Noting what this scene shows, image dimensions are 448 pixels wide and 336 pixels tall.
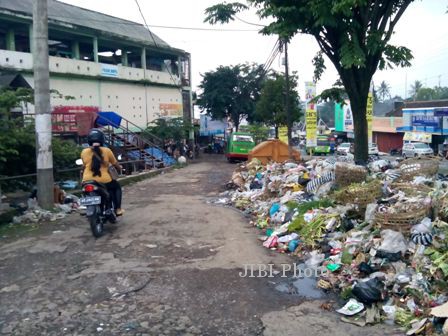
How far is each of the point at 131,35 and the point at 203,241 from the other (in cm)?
2775

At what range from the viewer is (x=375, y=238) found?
19.3ft

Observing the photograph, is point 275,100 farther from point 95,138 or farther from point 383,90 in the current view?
point 383,90

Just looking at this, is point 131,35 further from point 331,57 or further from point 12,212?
point 12,212

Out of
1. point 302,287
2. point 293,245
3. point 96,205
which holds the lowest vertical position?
point 302,287

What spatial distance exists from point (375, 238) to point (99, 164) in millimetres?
4516

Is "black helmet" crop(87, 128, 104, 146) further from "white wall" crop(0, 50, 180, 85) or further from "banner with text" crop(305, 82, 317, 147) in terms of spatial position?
"banner with text" crop(305, 82, 317, 147)

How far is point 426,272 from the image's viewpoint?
15.9ft

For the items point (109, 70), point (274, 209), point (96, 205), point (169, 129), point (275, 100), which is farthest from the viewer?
point (275, 100)

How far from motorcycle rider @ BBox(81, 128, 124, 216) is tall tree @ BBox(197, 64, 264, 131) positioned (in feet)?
116

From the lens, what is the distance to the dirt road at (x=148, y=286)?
412cm

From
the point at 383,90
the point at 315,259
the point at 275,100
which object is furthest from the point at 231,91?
the point at 383,90

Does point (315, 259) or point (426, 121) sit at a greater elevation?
point (426, 121)

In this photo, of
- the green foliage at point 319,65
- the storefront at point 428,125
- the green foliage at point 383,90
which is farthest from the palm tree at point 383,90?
the green foliage at point 319,65

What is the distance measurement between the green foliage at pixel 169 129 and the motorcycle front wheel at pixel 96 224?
23808mm
